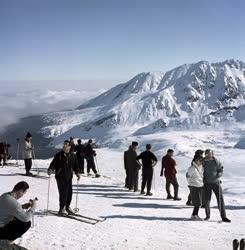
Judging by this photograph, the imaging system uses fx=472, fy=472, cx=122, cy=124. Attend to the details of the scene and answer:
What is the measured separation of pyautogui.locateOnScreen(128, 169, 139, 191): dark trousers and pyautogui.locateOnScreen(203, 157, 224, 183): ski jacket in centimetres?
656

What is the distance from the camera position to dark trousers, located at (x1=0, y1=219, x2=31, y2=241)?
1017 cm

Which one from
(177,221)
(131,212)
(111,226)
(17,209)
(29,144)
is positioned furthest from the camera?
(29,144)

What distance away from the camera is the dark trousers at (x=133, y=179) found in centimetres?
2255

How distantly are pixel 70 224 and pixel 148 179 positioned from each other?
7.32 metres

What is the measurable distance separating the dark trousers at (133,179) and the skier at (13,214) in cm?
1239

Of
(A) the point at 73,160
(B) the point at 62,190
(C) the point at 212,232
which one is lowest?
(C) the point at 212,232

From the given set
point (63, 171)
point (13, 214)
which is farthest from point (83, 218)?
point (13, 214)

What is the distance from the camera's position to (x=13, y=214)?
10.1m

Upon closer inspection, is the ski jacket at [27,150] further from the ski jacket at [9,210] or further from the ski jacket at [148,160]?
the ski jacket at [9,210]

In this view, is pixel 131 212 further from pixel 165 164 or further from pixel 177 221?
pixel 165 164

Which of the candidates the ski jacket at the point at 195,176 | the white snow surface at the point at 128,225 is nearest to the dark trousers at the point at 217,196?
the white snow surface at the point at 128,225

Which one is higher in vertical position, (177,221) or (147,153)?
(147,153)

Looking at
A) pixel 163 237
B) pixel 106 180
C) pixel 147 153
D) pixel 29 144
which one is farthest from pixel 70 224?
pixel 106 180

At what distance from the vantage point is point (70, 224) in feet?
47.0
